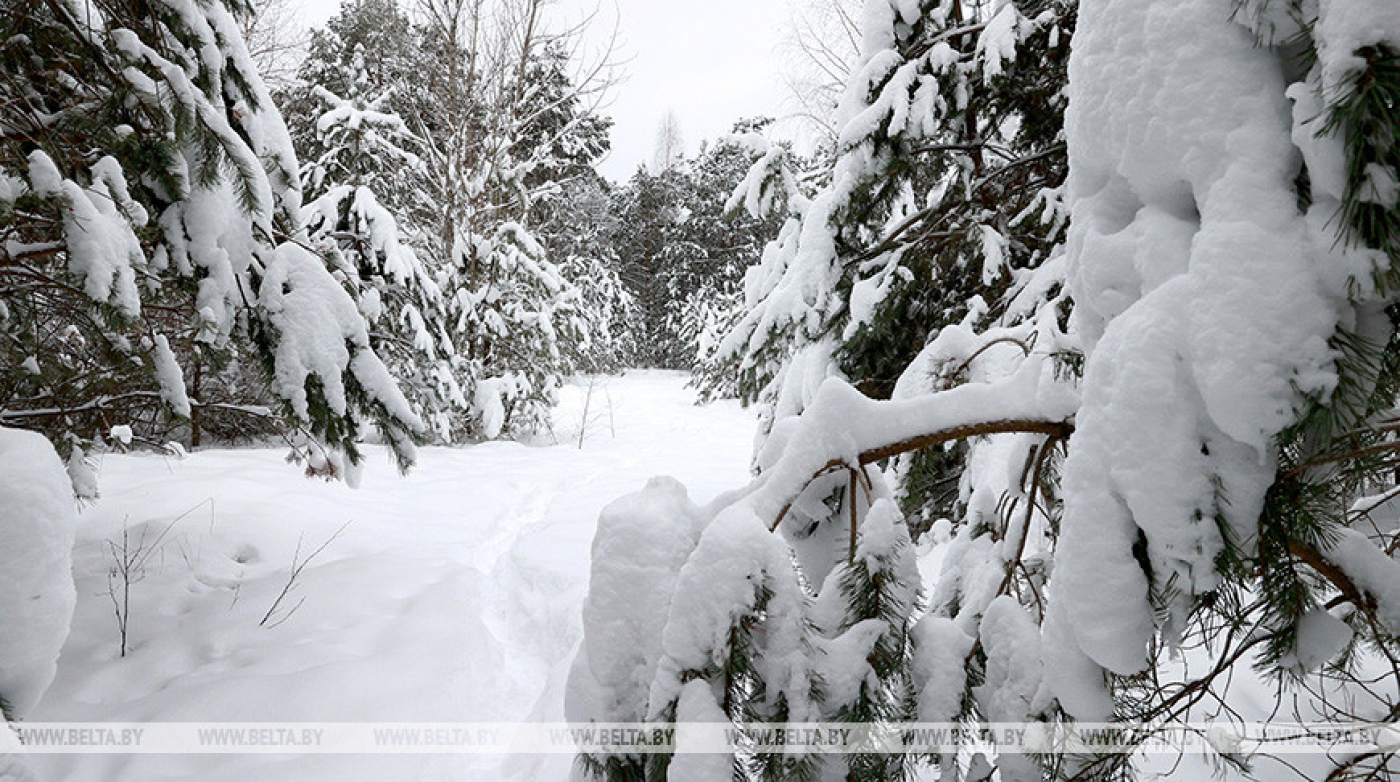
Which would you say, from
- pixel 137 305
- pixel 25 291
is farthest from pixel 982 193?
pixel 25 291

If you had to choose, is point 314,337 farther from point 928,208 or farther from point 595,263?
point 595,263

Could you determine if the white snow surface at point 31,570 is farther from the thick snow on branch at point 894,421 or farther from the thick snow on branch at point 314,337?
the thick snow on branch at point 894,421

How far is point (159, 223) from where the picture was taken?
99.3 inches

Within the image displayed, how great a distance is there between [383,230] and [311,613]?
457cm

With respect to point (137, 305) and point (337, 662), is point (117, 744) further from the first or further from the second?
point (137, 305)

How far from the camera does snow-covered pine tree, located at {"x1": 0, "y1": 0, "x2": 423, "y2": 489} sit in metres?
2.15

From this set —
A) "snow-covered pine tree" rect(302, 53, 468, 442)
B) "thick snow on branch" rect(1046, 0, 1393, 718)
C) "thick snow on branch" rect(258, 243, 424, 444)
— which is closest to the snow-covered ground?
"thick snow on branch" rect(258, 243, 424, 444)

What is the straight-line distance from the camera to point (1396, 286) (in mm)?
604

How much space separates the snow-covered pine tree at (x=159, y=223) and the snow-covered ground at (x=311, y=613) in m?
0.97

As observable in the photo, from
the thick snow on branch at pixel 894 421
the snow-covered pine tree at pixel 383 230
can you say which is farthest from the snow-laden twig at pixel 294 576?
the thick snow on branch at pixel 894 421

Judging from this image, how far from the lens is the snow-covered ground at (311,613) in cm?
264

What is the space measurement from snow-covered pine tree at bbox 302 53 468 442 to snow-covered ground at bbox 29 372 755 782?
1632mm

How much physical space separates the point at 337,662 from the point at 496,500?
3.36 metres

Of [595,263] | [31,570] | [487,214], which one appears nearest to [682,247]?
[595,263]
